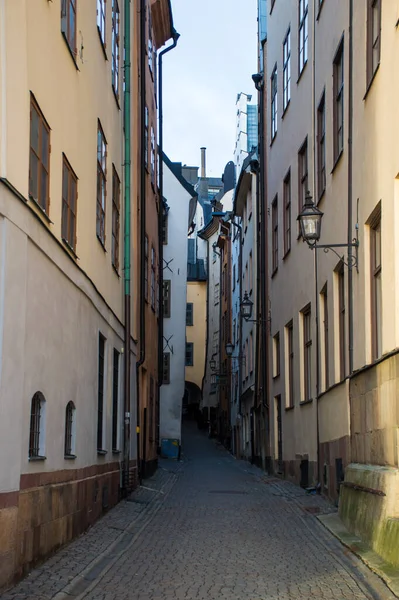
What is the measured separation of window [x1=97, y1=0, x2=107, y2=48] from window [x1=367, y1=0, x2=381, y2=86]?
170 inches

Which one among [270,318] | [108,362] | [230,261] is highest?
[230,261]

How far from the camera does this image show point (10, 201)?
26.2 ft

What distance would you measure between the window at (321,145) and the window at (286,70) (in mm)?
4456

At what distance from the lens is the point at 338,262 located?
47.2 feet

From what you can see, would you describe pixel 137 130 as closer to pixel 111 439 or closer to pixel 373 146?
pixel 111 439

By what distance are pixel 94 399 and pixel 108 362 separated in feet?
6.24

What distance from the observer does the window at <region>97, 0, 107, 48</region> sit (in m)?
14.3

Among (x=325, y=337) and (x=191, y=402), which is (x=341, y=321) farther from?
(x=191, y=402)

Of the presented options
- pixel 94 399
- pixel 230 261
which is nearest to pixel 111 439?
pixel 94 399

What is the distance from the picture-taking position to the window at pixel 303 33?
744 inches

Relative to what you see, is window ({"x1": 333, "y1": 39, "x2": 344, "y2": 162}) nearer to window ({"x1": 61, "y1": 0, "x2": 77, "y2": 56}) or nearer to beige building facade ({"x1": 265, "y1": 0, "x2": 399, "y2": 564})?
beige building facade ({"x1": 265, "y1": 0, "x2": 399, "y2": 564})

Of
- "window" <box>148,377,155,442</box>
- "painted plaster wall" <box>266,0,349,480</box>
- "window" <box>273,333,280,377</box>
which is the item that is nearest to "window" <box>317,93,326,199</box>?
"painted plaster wall" <box>266,0,349,480</box>

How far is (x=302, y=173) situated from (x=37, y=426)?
36.6ft

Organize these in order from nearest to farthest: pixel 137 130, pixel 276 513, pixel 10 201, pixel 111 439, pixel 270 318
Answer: pixel 10 201, pixel 276 513, pixel 111 439, pixel 137 130, pixel 270 318
